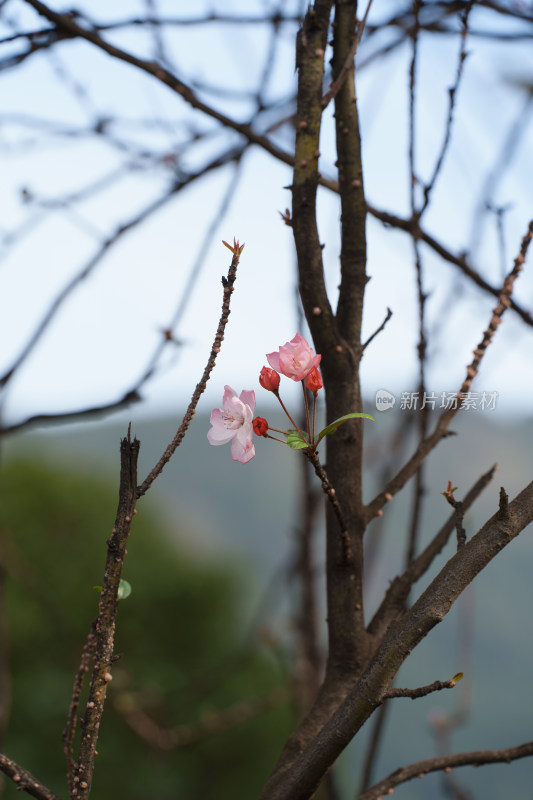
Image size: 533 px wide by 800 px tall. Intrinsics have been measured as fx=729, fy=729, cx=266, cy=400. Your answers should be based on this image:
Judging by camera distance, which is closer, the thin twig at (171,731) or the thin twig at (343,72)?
the thin twig at (343,72)

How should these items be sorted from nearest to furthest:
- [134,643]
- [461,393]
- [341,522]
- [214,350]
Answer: [214,350] → [341,522] → [461,393] → [134,643]

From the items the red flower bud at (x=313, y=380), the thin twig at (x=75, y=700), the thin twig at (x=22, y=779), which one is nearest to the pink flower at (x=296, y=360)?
the red flower bud at (x=313, y=380)

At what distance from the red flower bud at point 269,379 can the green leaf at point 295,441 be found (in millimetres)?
49

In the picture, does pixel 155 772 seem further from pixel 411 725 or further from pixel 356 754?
pixel 411 725

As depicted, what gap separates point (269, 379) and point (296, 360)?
0.03 m

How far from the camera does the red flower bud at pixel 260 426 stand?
1.81ft

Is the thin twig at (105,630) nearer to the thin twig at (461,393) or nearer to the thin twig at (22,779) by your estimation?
the thin twig at (22,779)

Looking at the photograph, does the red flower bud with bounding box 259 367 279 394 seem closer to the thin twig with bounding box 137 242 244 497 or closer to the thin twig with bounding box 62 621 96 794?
the thin twig with bounding box 137 242 244 497

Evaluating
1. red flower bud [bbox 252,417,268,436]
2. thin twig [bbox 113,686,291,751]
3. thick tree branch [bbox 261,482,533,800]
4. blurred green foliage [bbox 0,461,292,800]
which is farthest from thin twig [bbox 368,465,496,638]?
blurred green foliage [bbox 0,461,292,800]

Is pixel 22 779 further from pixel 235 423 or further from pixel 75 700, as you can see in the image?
pixel 235 423

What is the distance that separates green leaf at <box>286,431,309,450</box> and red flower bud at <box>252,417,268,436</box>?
0.02 meters

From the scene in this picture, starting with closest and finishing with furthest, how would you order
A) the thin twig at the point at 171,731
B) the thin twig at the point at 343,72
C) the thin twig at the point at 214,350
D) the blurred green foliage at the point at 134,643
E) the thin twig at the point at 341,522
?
the thin twig at the point at 214,350 → the thin twig at the point at 341,522 → the thin twig at the point at 343,72 → the thin twig at the point at 171,731 → the blurred green foliage at the point at 134,643

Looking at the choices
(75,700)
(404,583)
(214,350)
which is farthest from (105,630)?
(404,583)

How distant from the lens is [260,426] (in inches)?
21.9
